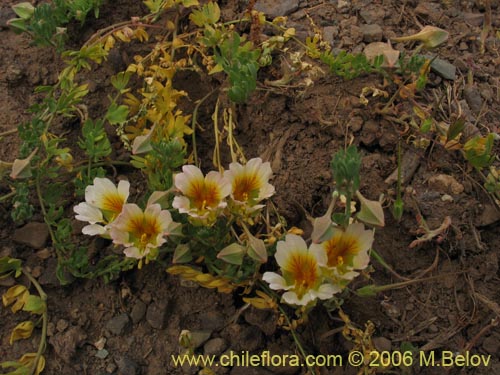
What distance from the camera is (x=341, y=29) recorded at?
2305 mm

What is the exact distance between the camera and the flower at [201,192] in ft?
5.75

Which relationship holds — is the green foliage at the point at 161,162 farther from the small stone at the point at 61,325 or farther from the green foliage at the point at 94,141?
the small stone at the point at 61,325

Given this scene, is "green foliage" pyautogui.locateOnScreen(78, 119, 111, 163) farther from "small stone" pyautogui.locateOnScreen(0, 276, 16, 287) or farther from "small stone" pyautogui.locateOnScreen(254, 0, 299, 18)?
"small stone" pyautogui.locateOnScreen(254, 0, 299, 18)

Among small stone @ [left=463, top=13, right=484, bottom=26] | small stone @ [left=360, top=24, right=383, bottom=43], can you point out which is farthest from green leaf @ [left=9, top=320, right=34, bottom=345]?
small stone @ [left=463, top=13, right=484, bottom=26]

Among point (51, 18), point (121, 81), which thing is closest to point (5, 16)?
point (51, 18)

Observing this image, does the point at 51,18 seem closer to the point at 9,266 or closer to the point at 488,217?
the point at 9,266

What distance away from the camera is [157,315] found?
1.96 m

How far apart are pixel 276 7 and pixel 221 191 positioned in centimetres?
90

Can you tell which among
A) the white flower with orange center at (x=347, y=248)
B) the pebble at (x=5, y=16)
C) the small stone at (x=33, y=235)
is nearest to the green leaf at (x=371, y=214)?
the white flower with orange center at (x=347, y=248)

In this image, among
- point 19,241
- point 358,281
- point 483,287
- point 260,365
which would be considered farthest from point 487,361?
point 19,241

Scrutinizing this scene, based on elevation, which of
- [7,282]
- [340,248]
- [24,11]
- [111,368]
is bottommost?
[111,368]

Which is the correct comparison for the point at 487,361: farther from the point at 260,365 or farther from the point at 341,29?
the point at 341,29

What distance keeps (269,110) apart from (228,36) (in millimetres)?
279

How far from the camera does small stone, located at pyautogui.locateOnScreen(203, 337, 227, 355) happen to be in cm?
190
